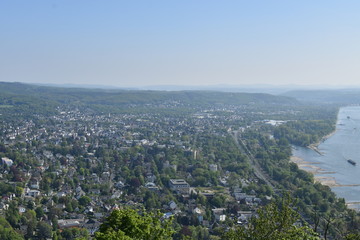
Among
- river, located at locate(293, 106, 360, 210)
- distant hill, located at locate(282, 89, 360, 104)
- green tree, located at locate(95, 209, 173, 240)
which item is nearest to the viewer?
green tree, located at locate(95, 209, 173, 240)

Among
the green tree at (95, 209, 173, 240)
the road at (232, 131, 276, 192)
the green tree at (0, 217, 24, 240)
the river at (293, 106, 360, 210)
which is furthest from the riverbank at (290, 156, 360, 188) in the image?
the green tree at (95, 209, 173, 240)

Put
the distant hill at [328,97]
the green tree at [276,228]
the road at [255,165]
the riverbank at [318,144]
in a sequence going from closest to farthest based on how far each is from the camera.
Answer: the green tree at [276,228]
the road at [255,165]
the riverbank at [318,144]
the distant hill at [328,97]

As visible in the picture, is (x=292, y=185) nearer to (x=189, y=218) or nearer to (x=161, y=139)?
(x=189, y=218)

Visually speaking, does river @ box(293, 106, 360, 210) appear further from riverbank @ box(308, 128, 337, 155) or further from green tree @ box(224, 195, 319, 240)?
green tree @ box(224, 195, 319, 240)

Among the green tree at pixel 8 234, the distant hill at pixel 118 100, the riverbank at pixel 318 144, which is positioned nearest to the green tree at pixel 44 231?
the green tree at pixel 8 234

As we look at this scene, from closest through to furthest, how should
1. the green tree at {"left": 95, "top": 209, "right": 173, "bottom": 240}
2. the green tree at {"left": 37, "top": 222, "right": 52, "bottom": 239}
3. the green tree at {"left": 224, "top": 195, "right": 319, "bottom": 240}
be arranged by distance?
the green tree at {"left": 224, "top": 195, "right": 319, "bottom": 240} → the green tree at {"left": 95, "top": 209, "right": 173, "bottom": 240} → the green tree at {"left": 37, "top": 222, "right": 52, "bottom": 239}

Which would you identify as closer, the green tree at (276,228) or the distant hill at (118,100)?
the green tree at (276,228)

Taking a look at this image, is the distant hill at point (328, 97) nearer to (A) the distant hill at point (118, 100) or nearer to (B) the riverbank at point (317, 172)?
(A) the distant hill at point (118, 100)
